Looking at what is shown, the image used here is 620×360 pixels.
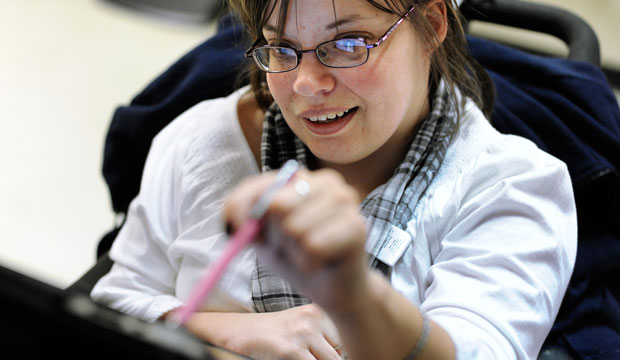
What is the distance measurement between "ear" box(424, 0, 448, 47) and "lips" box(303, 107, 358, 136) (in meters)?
0.17

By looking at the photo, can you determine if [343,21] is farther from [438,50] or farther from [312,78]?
[438,50]

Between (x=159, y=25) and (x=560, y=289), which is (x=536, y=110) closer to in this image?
(x=560, y=289)

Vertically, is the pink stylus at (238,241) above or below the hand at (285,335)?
above

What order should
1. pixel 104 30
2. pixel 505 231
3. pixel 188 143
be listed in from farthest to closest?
pixel 104 30 < pixel 188 143 < pixel 505 231

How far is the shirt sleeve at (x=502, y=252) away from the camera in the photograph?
0.78m

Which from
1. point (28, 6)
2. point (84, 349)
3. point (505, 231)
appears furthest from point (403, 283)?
point (28, 6)

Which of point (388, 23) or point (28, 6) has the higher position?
point (388, 23)

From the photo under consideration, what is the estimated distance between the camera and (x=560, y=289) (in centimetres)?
88

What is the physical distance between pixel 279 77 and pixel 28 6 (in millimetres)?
2611

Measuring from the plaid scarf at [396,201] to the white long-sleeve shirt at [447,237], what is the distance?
2 centimetres

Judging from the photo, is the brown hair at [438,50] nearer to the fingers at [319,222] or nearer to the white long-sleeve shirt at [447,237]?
the white long-sleeve shirt at [447,237]

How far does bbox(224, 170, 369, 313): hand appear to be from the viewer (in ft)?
1.63

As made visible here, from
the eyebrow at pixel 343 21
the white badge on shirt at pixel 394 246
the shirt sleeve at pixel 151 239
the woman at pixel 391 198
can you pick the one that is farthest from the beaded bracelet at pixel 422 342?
the shirt sleeve at pixel 151 239

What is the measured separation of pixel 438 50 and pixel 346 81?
8.0 inches
